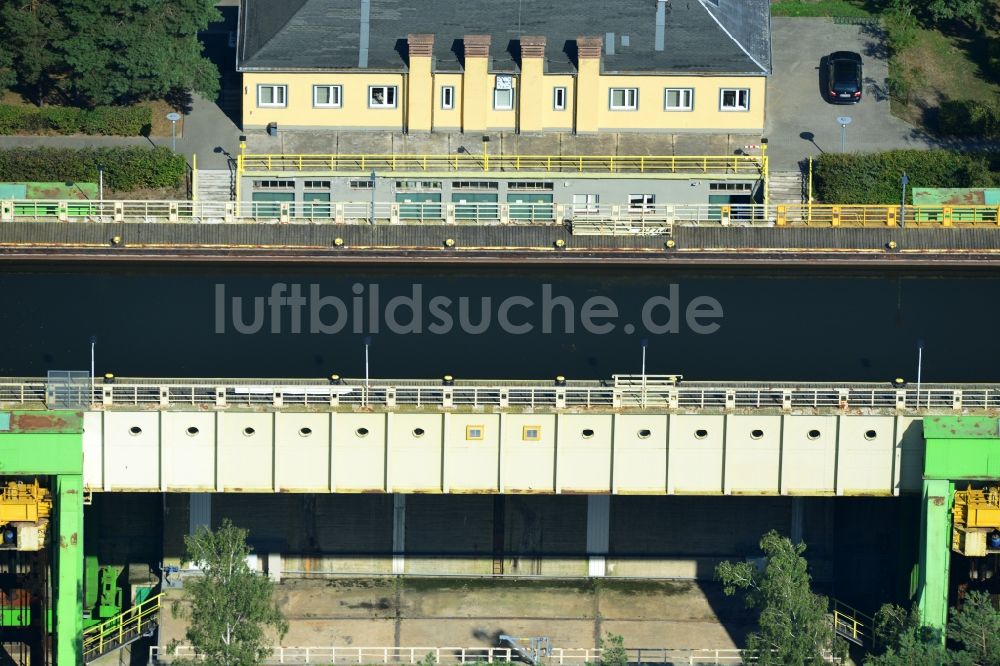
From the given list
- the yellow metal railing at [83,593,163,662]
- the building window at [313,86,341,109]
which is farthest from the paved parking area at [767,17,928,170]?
the yellow metal railing at [83,593,163,662]

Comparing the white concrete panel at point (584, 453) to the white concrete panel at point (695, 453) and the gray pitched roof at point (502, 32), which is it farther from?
the gray pitched roof at point (502, 32)

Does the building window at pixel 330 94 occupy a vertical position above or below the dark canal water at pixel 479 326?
above

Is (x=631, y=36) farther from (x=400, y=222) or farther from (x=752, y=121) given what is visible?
(x=400, y=222)

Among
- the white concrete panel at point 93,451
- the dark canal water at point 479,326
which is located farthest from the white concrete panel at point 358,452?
the dark canal water at point 479,326

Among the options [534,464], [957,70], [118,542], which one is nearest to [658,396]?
[534,464]

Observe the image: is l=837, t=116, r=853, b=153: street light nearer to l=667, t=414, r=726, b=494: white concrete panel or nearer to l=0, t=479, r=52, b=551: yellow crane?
l=667, t=414, r=726, b=494: white concrete panel

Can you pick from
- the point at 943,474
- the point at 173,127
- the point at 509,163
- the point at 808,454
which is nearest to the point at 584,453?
the point at 808,454
